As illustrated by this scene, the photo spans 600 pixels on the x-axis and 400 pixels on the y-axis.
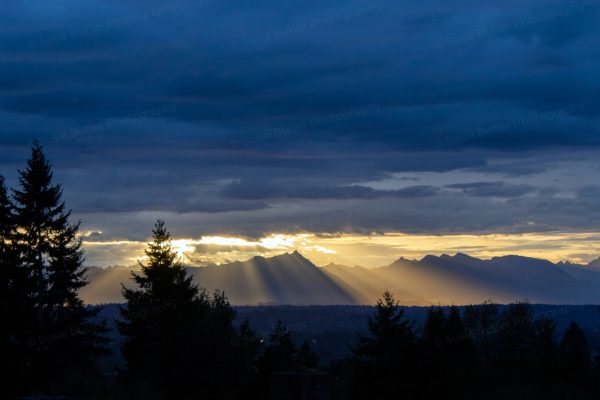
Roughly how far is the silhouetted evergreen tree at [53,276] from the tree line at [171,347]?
0.27 ft

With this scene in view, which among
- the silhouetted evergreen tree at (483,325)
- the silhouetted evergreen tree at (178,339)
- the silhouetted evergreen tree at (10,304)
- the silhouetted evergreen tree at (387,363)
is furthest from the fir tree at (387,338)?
the silhouetted evergreen tree at (483,325)

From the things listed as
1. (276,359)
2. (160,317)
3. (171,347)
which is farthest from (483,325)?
(171,347)

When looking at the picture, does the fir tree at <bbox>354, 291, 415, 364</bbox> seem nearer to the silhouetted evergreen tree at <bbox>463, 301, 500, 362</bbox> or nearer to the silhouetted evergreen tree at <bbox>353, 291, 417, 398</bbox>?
the silhouetted evergreen tree at <bbox>353, 291, 417, 398</bbox>

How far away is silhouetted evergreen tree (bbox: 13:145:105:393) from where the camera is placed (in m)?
61.6

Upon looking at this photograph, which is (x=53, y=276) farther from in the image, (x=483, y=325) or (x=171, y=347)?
(x=483, y=325)

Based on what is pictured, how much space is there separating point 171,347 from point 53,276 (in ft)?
44.1

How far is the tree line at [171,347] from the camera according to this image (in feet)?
169

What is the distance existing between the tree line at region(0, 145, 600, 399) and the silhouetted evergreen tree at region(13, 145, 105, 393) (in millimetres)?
82

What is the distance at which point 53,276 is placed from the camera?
211 feet

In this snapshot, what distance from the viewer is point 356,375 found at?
2235 inches

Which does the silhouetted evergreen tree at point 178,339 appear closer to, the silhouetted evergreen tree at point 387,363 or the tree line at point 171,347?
the tree line at point 171,347

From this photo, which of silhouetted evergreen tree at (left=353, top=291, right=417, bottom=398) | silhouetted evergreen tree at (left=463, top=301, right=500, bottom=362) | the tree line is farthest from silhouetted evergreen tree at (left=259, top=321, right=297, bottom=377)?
silhouetted evergreen tree at (left=463, top=301, right=500, bottom=362)

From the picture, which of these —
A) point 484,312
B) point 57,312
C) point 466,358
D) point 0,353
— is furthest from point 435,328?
point 484,312

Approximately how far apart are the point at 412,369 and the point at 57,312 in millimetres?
25712
